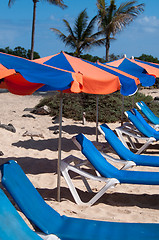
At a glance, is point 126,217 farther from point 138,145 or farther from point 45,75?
point 138,145

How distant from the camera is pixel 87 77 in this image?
14.0ft

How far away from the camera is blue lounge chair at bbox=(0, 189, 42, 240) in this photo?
2287 millimetres

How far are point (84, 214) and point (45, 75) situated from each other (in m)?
1.74

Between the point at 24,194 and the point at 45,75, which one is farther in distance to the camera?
the point at 45,75

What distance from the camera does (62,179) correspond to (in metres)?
5.71

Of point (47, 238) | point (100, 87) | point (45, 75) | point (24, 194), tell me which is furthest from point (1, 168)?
point (100, 87)

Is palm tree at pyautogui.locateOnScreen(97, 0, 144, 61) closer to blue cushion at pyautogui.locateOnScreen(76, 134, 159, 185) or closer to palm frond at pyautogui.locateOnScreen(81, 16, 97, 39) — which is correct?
palm frond at pyautogui.locateOnScreen(81, 16, 97, 39)

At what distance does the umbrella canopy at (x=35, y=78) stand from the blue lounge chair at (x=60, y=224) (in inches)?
39.5

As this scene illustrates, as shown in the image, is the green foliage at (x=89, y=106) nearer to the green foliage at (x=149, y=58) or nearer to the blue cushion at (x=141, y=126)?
the blue cushion at (x=141, y=126)

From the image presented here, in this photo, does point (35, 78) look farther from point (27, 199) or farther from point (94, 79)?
point (27, 199)

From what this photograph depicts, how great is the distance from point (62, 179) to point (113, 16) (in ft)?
93.9

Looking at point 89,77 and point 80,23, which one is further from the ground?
A: point 80,23

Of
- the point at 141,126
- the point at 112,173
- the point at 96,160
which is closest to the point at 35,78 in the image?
the point at 96,160

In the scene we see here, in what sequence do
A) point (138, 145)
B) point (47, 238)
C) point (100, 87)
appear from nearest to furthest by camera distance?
point (47, 238) → point (100, 87) → point (138, 145)
